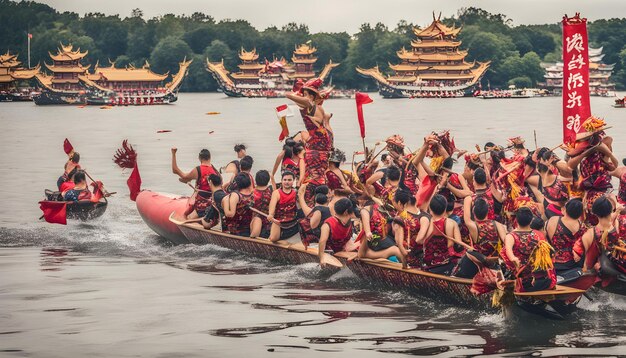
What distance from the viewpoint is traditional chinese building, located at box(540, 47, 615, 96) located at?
419 feet

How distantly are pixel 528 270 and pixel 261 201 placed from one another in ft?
16.5

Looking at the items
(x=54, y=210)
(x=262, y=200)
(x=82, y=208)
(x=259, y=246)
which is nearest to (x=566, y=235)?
(x=262, y=200)

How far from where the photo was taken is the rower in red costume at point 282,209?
14.5m

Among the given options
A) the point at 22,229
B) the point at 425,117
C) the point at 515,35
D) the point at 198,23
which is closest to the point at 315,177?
the point at 22,229

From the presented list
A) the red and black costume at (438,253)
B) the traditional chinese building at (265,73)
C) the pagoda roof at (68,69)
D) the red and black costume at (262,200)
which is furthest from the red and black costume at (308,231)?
the traditional chinese building at (265,73)

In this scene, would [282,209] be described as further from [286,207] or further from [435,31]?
[435,31]

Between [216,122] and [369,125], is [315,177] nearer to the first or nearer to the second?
[369,125]

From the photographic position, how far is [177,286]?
1412cm

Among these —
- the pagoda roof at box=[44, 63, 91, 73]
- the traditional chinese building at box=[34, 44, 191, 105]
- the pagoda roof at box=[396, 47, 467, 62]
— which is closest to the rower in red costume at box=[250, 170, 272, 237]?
the traditional chinese building at box=[34, 44, 191, 105]

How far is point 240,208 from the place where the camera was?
15.3 metres

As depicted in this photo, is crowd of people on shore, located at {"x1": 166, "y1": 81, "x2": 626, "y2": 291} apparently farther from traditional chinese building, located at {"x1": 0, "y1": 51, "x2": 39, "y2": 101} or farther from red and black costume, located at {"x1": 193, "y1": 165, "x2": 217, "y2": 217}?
traditional chinese building, located at {"x1": 0, "y1": 51, "x2": 39, "y2": 101}

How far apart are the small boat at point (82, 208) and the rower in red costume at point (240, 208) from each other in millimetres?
4232

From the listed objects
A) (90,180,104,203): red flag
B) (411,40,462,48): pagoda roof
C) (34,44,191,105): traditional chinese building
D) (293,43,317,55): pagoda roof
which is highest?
(411,40,462,48): pagoda roof

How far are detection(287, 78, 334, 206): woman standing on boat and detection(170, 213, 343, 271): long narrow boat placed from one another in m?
0.81
